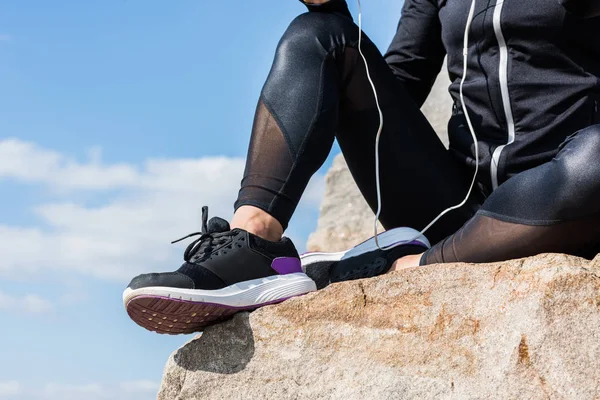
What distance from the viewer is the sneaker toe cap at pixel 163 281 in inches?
74.4

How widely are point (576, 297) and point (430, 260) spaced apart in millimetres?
422

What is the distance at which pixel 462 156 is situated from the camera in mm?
2439

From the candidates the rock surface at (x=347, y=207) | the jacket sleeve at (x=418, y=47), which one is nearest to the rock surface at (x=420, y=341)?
the jacket sleeve at (x=418, y=47)

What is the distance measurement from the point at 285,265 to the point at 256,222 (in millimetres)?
Result: 135

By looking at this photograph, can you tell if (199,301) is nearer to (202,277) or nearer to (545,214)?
(202,277)

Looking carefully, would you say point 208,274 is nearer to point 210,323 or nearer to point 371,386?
point 210,323

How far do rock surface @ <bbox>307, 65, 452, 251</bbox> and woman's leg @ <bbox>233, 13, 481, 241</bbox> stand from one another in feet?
11.1

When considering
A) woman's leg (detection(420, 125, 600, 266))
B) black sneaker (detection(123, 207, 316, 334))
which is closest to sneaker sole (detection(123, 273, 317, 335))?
black sneaker (detection(123, 207, 316, 334))

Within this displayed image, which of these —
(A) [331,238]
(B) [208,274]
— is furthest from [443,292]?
(A) [331,238]

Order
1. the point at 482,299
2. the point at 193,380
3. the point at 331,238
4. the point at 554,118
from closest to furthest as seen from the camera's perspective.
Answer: the point at 482,299 → the point at 193,380 → the point at 554,118 → the point at 331,238

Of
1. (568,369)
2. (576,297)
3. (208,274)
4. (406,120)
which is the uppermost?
(406,120)

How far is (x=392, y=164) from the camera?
2.37 metres

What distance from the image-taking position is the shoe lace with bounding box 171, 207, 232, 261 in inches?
80.7

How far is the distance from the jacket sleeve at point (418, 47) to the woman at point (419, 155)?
11 centimetres
